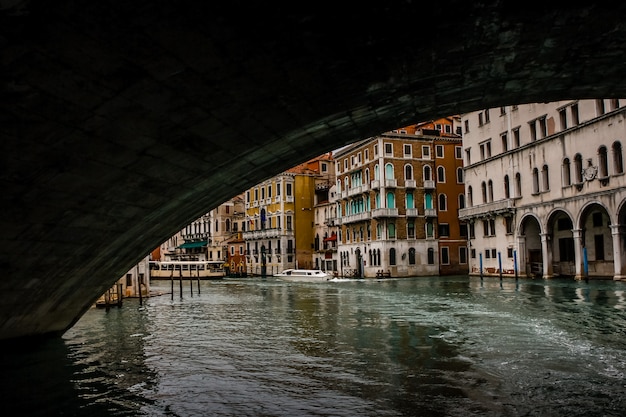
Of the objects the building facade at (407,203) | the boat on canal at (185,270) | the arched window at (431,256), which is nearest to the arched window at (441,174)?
the building facade at (407,203)

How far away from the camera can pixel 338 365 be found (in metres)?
12.8

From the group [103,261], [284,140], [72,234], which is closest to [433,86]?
[284,140]

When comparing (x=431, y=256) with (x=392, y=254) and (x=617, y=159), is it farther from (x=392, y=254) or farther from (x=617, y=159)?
(x=617, y=159)

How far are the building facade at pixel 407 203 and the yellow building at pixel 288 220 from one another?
15553 millimetres

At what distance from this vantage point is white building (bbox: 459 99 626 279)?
35.4 m

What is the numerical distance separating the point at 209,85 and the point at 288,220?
2806 inches

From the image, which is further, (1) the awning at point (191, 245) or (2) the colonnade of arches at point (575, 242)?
(1) the awning at point (191, 245)

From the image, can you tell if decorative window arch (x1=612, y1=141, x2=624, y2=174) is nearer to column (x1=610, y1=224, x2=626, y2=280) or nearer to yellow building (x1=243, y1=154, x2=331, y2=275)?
column (x1=610, y1=224, x2=626, y2=280)

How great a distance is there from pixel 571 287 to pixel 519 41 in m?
29.8

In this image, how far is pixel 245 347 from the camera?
1591 centimetres

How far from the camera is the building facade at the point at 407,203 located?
193 feet

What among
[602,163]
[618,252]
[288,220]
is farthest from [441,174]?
[618,252]

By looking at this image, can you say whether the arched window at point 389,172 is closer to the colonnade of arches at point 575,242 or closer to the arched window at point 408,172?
the arched window at point 408,172

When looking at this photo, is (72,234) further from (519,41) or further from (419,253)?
(419,253)
